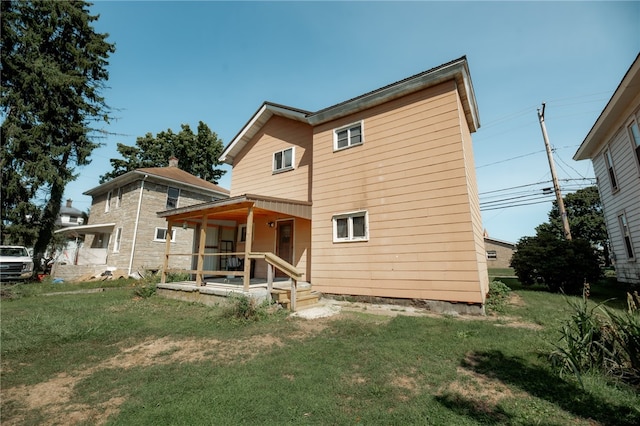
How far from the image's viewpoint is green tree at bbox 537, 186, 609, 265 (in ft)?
119

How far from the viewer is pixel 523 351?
449 cm

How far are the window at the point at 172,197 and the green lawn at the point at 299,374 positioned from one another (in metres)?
13.8

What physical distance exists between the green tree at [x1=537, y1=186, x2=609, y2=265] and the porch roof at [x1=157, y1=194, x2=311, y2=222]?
41413 mm

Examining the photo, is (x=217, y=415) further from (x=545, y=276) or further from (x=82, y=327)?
(x=545, y=276)

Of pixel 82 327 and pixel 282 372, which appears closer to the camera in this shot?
pixel 282 372

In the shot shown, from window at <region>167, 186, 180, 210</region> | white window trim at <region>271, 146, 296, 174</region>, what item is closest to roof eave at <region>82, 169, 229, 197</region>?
window at <region>167, 186, 180, 210</region>

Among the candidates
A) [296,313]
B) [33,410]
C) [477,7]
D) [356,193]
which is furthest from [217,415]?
[477,7]

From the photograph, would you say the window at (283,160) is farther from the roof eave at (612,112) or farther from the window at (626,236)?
the window at (626,236)

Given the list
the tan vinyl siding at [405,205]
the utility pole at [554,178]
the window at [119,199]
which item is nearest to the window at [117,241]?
Result: the window at [119,199]

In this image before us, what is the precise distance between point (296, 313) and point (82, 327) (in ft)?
16.9

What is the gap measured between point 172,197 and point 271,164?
1130cm

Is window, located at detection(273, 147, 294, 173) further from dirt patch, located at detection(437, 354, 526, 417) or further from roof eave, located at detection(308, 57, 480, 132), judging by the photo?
dirt patch, located at detection(437, 354, 526, 417)

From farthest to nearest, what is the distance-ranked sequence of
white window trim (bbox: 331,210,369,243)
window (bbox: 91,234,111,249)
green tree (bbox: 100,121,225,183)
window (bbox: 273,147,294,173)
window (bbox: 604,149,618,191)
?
1. green tree (bbox: 100,121,225,183)
2. window (bbox: 91,234,111,249)
3. window (bbox: 604,149,618,191)
4. window (bbox: 273,147,294,173)
5. white window trim (bbox: 331,210,369,243)

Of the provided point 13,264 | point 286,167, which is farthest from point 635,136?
point 13,264
